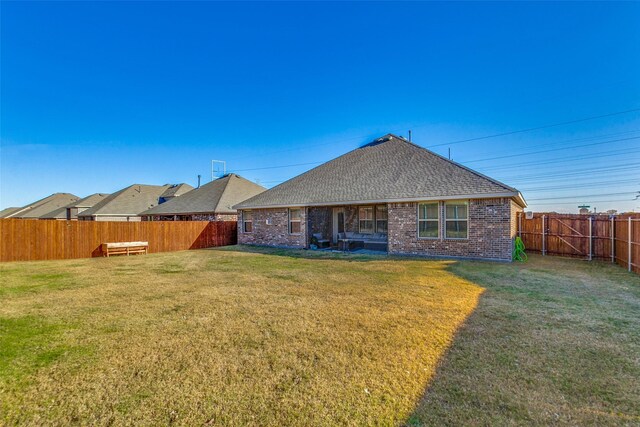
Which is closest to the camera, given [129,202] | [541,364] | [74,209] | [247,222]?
[541,364]

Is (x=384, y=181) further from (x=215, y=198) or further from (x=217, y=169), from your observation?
(x=217, y=169)

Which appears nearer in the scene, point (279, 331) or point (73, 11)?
point (279, 331)

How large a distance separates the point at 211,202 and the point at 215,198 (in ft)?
2.08

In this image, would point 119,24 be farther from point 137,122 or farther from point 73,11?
point 137,122

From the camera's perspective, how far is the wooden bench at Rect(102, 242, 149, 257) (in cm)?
1487

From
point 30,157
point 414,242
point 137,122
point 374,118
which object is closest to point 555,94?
point 374,118

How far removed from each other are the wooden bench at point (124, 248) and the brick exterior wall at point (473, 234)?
13112 millimetres

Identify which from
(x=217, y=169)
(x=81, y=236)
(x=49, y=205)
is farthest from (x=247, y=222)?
(x=49, y=205)

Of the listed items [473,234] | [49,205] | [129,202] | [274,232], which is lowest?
[274,232]

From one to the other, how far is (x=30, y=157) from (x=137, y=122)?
12.7 meters

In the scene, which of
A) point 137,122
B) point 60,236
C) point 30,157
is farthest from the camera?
point 30,157

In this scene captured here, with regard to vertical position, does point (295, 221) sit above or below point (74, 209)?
below

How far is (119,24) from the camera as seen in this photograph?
1272cm

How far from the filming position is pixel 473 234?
11672 millimetres
